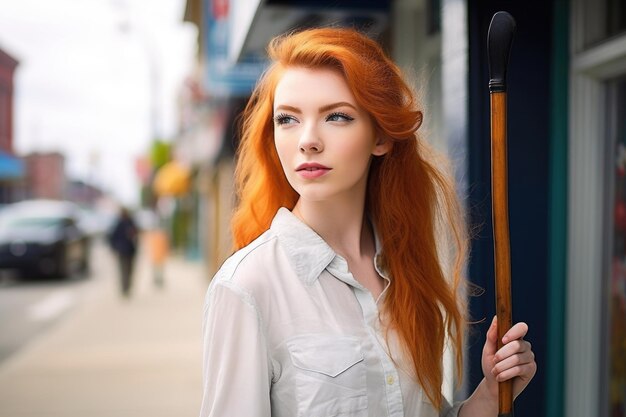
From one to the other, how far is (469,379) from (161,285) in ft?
44.0

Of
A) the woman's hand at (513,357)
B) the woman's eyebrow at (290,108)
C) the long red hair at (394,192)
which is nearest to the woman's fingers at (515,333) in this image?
the woman's hand at (513,357)

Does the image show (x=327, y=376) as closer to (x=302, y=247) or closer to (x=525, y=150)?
(x=302, y=247)

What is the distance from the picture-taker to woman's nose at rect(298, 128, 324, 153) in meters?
1.71

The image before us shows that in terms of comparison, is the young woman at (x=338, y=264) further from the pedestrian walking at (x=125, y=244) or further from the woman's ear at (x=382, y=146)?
the pedestrian walking at (x=125, y=244)

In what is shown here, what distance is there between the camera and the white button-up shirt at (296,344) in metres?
1.55

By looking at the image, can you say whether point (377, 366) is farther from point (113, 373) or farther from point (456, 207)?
point (113, 373)

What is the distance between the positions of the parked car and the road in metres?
0.38

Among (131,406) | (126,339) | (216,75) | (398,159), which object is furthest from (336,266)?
(126,339)

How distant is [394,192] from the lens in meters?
1.99

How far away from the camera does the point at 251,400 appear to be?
1531 millimetres

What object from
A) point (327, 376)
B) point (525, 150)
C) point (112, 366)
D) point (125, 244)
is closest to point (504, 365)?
point (327, 376)

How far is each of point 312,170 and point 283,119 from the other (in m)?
0.16

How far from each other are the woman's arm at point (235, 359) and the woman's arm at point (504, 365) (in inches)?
21.5

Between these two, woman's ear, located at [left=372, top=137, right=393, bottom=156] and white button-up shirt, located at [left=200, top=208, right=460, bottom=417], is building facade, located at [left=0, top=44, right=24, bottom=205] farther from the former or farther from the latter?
white button-up shirt, located at [left=200, top=208, right=460, bottom=417]
